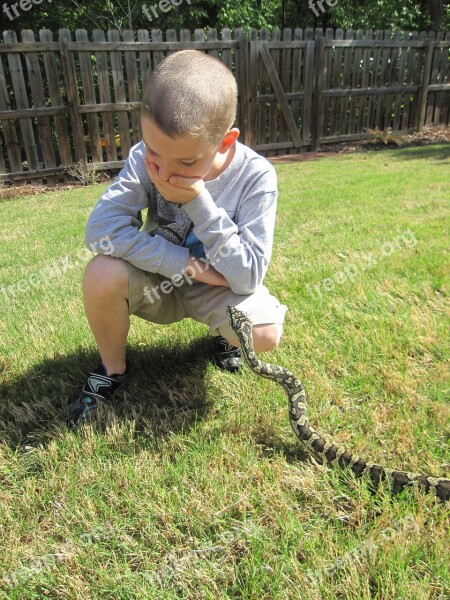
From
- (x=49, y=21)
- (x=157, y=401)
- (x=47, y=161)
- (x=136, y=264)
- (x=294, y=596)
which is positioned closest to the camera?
(x=294, y=596)

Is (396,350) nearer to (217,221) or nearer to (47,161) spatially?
(217,221)

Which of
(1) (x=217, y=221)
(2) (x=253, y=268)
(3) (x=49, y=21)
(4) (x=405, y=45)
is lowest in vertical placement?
(2) (x=253, y=268)

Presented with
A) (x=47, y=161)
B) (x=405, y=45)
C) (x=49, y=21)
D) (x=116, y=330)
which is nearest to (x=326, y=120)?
(x=405, y=45)

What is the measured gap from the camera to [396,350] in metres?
3.51

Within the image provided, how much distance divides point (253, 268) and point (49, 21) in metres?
20.8

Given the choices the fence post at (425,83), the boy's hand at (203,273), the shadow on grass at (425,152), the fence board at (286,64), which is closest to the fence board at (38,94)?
the fence board at (286,64)

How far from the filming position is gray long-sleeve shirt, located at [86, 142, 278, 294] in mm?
2719

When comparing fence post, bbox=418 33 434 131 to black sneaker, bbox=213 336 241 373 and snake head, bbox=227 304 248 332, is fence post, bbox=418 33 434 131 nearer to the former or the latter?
black sneaker, bbox=213 336 241 373

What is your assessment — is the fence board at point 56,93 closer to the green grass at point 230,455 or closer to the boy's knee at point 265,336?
the green grass at point 230,455

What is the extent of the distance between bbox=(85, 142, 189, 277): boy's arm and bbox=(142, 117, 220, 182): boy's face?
469mm

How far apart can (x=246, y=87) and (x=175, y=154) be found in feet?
37.4

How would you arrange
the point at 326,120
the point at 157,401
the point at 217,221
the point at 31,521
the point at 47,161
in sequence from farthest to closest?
the point at 326,120 < the point at 47,161 < the point at 157,401 < the point at 217,221 < the point at 31,521

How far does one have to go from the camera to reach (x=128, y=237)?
9.16 feet

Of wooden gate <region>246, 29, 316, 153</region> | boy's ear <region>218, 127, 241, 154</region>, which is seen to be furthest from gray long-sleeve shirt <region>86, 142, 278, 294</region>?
wooden gate <region>246, 29, 316, 153</region>
